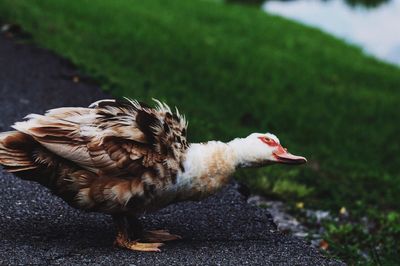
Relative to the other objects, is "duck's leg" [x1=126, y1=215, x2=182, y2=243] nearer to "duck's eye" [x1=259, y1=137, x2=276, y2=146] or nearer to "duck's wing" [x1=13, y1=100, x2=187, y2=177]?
"duck's wing" [x1=13, y1=100, x2=187, y2=177]

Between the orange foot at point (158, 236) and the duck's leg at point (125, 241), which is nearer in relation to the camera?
the duck's leg at point (125, 241)

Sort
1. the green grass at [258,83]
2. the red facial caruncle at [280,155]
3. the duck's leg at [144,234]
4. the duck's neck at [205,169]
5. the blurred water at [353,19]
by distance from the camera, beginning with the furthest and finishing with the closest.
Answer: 1. the blurred water at [353,19]
2. the green grass at [258,83]
3. the duck's leg at [144,234]
4. the red facial caruncle at [280,155]
5. the duck's neck at [205,169]

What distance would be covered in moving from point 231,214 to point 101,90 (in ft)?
12.8

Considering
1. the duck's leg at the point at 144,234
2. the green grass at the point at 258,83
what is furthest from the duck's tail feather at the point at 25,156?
the green grass at the point at 258,83

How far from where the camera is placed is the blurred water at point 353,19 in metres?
21.2

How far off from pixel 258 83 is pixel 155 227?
6993mm

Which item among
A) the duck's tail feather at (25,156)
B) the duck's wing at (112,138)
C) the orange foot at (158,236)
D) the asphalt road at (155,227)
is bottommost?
the asphalt road at (155,227)

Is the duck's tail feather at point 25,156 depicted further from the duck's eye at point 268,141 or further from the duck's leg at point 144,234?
the duck's eye at point 268,141

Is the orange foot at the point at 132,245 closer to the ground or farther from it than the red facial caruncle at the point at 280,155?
closer to the ground

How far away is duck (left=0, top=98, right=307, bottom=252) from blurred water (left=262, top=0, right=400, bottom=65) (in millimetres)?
14844

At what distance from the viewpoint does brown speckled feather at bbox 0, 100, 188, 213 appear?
4.40 meters

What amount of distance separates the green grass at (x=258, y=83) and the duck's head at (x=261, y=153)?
105 inches

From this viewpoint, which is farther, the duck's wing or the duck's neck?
the duck's neck

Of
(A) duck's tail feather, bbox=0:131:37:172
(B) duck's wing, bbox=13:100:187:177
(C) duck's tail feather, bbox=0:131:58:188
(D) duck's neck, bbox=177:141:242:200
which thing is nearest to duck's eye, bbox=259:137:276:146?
(D) duck's neck, bbox=177:141:242:200
